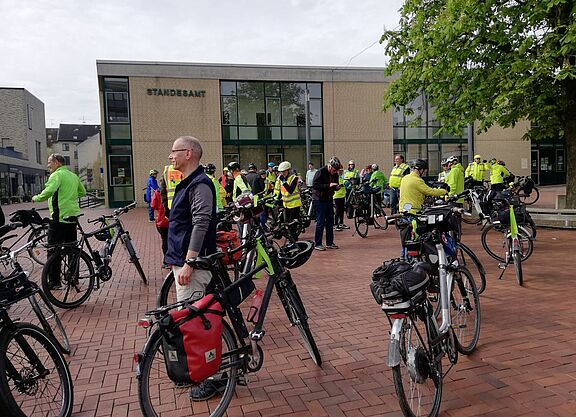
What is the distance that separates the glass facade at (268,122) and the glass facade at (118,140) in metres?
4.98

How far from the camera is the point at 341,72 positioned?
2666 centimetres

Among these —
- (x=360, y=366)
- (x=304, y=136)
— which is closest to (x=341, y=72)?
(x=304, y=136)

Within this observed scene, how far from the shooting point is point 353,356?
416 centimetres

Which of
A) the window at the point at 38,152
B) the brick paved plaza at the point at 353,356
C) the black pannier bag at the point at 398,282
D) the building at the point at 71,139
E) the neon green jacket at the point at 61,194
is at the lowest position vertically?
the brick paved plaza at the point at 353,356

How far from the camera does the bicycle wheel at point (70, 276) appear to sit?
5.93m

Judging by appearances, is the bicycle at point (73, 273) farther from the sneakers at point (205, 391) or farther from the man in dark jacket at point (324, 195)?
the man in dark jacket at point (324, 195)

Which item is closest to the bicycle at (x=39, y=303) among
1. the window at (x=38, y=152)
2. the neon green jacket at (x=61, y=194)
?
the neon green jacket at (x=61, y=194)

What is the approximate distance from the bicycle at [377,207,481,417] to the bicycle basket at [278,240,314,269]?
3.29 feet

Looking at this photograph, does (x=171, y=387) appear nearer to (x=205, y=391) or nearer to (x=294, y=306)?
(x=205, y=391)

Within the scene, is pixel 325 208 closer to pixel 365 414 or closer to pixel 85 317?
pixel 85 317

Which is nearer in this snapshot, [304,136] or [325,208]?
[325,208]

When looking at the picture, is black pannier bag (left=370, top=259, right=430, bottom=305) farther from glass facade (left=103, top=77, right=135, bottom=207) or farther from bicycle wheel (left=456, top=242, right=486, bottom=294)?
glass facade (left=103, top=77, right=135, bottom=207)

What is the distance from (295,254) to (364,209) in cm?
825

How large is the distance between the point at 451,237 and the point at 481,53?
8.05m
